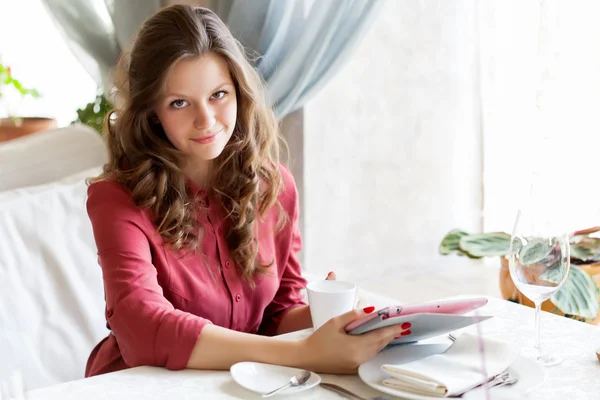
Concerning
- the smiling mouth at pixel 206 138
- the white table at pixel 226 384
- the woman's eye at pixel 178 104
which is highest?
the woman's eye at pixel 178 104

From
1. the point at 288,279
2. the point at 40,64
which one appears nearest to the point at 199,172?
the point at 288,279

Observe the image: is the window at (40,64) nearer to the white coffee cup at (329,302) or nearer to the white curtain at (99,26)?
the white curtain at (99,26)

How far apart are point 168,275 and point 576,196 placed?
2099 mm

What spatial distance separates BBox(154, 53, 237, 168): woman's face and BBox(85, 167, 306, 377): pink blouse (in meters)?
0.15

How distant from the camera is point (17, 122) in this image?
3.21 m

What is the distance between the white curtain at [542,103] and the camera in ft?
9.66

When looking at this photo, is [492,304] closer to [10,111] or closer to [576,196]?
[576,196]

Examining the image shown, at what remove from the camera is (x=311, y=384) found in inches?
40.3

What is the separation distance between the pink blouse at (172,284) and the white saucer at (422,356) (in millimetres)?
273

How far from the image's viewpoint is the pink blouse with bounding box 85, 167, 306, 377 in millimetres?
1220

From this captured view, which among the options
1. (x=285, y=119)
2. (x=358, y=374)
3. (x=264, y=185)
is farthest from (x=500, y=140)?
(x=358, y=374)

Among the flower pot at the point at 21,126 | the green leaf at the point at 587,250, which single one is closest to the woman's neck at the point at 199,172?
the green leaf at the point at 587,250

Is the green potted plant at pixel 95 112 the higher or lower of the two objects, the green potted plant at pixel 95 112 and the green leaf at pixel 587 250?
the higher

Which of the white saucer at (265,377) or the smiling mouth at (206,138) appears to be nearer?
the white saucer at (265,377)
